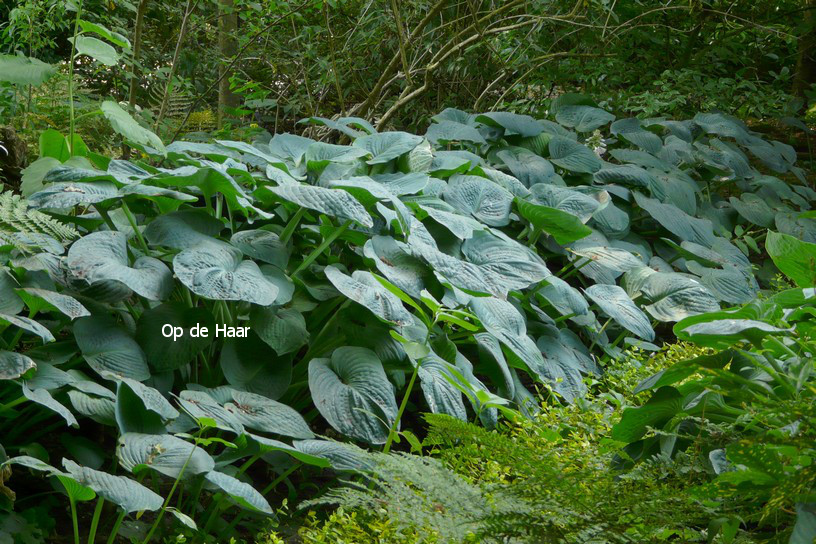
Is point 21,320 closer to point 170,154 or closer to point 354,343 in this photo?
point 354,343

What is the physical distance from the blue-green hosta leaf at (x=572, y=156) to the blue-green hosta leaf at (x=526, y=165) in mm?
124

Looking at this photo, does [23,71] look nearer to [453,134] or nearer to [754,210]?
[453,134]

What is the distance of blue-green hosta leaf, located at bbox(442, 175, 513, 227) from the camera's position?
10.2 ft

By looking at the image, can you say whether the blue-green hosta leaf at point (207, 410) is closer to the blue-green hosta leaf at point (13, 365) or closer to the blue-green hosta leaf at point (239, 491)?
the blue-green hosta leaf at point (239, 491)

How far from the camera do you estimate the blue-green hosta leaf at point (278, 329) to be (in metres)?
2.14

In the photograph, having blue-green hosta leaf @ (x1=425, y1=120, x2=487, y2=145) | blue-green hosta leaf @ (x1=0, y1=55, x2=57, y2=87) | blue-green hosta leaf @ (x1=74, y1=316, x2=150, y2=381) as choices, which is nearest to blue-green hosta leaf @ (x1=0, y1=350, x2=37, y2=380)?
blue-green hosta leaf @ (x1=74, y1=316, x2=150, y2=381)

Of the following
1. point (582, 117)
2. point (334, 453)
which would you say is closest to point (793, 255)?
point (334, 453)

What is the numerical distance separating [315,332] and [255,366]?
1.12 feet

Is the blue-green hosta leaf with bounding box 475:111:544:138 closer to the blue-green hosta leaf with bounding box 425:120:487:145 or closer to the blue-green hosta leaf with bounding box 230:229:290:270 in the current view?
the blue-green hosta leaf with bounding box 425:120:487:145

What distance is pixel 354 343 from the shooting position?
231cm

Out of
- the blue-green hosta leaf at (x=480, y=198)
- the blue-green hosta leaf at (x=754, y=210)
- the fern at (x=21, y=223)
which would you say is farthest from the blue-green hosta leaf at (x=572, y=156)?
the fern at (x=21, y=223)

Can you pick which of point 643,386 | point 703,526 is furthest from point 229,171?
point 703,526

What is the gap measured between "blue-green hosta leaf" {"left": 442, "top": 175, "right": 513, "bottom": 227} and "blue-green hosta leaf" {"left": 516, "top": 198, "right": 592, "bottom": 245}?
10 centimetres

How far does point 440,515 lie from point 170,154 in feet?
6.15
